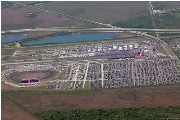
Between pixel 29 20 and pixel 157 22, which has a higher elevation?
pixel 157 22

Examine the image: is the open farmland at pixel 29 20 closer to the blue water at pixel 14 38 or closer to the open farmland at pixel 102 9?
the open farmland at pixel 102 9

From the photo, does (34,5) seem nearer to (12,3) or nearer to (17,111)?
(12,3)

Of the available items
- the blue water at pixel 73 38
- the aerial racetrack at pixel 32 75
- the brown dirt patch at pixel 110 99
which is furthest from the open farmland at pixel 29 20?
the brown dirt patch at pixel 110 99

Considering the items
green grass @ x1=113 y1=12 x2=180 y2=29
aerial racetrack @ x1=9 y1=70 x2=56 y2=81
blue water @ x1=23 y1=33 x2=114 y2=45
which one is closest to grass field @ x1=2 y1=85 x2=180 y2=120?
aerial racetrack @ x1=9 y1=70 x2=56 y2=81

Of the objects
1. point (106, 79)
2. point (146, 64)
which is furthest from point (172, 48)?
point (106, 79)

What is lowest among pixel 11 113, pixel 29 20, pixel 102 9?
pixel 11 113

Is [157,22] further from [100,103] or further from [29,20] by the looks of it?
[100,103]

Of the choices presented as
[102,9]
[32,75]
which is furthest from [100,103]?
[102,9]
